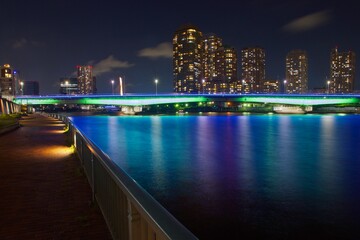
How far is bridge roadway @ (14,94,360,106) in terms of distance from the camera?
10600 centimetres

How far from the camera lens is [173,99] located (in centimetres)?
11075

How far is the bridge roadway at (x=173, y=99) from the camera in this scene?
106000 millimetres

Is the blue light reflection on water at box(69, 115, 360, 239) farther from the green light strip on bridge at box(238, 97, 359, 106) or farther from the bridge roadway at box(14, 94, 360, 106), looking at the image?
the green light strip on bridge at box(238, 97, 359, 106)

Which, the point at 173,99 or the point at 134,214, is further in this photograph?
the point at 173,99

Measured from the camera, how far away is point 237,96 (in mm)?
109125

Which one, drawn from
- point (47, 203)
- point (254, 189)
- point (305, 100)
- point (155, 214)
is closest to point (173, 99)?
point (305, 100)

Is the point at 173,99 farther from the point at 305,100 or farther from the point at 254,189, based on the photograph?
the point at 254,189

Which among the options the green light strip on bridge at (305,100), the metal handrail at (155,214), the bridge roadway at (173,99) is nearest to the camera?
the metal handrail at (155,214)

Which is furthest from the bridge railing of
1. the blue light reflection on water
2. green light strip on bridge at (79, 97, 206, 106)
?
green light strip on bridge at (79, 97, 206, 106)

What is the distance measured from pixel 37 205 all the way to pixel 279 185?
10860mm

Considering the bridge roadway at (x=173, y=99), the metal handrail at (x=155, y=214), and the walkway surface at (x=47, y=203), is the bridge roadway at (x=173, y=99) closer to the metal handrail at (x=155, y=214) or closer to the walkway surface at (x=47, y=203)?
the walkway surface at (x=47, y=203)

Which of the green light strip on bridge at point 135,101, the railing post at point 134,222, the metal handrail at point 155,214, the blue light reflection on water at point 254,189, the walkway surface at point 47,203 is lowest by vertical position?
the blue light reflection on water at point 254,189

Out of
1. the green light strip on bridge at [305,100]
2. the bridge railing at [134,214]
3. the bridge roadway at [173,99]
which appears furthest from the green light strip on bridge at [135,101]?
the bridge railing at [134,214]

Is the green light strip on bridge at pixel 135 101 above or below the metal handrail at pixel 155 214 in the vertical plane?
above
